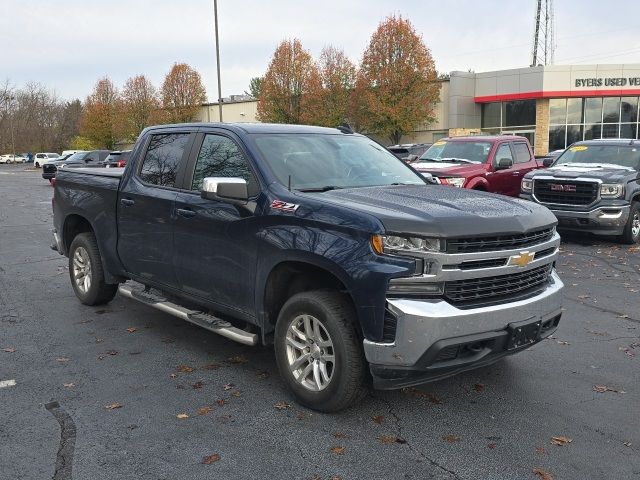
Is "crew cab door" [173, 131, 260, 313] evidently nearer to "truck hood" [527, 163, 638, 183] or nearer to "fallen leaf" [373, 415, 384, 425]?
"fallen leaf" [373, 415, 384, 425]

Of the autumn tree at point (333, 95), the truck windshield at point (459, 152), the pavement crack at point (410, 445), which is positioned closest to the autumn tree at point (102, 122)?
the autumn tree at point (333, 95)

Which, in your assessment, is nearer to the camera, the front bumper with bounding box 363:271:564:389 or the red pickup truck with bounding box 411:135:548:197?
the front bumper with bounding box 363:271:564:389

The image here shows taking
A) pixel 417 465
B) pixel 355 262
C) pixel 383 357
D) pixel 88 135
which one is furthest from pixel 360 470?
pixel 88 135

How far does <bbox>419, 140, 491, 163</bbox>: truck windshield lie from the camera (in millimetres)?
12977

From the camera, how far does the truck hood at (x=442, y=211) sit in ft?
12.3

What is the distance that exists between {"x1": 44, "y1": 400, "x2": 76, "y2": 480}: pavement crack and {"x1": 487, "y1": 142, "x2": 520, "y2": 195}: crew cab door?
32.7 ft

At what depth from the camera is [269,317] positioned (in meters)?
4.54

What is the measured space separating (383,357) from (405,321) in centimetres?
28

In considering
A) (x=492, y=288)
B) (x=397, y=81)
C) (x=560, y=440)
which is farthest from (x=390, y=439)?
(x=397, y=81)

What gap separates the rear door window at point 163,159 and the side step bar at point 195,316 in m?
1.05

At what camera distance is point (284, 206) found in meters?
4.32

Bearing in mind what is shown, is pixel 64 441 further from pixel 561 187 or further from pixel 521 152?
pixel 521 152

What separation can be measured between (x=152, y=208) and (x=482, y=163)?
8.68 m

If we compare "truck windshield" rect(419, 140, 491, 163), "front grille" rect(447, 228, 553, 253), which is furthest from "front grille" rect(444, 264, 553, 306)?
"truck windshield" rect(419, 140, 491, 163)
